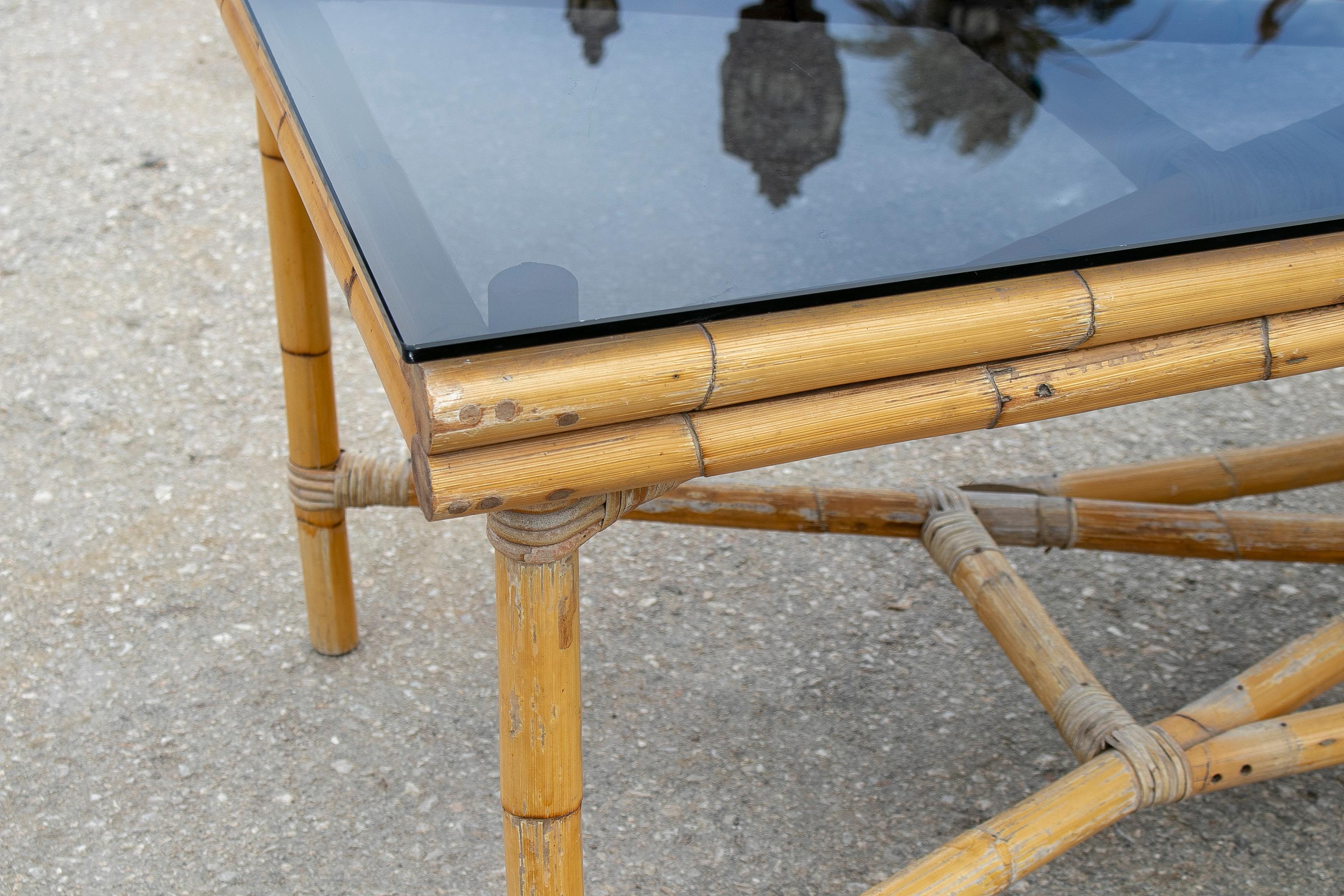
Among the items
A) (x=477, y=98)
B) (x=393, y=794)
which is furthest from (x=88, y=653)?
(x=477, y=98)

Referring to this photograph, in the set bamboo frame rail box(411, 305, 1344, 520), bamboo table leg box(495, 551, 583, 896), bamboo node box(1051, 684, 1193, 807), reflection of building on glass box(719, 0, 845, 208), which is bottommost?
bamboo node box(1051, 684, 1193, 807)

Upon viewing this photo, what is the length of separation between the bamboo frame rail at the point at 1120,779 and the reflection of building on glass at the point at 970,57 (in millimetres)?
517

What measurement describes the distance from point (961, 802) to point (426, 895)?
56 cm

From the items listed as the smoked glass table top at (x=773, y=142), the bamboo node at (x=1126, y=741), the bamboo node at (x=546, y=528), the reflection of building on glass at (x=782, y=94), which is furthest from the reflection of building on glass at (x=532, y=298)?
the bamboo node at (x=1126, y=741)

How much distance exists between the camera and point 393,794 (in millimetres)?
1302

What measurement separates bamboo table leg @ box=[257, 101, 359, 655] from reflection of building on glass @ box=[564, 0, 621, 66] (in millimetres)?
296

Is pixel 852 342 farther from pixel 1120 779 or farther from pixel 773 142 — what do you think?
pixel 1120 779

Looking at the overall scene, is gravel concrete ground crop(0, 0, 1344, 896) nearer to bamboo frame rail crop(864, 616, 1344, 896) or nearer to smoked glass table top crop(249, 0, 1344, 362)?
bamboo frame rail crop(864, 616, 1344, 896)

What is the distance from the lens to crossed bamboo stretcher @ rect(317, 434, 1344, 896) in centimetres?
95

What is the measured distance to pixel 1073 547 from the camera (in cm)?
137

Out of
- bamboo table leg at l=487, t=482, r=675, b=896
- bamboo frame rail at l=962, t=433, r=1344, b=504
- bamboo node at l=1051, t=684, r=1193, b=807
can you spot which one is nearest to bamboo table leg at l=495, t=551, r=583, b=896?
bamboo table leg at l=487, t=482, r=675, b=896

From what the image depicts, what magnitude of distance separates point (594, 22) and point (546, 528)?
1.97 ft

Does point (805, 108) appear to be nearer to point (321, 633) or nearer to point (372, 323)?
point (372, 323)

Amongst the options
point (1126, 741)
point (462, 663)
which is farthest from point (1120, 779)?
point (462, 663)
